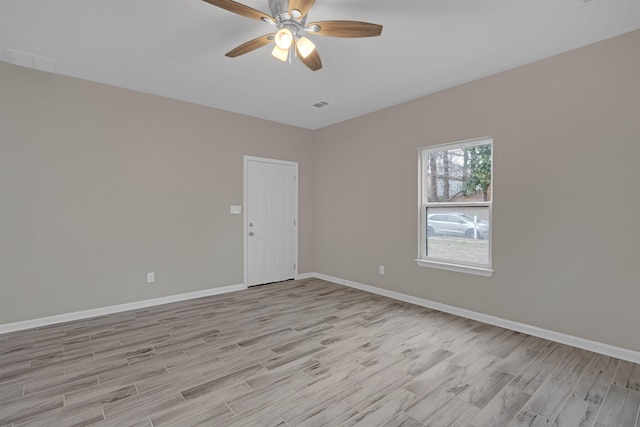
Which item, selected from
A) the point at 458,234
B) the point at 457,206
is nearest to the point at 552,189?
the point at 457,206

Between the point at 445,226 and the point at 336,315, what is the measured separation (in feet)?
5.89

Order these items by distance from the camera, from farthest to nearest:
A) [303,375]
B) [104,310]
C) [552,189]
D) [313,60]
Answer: [104,310], [552,189], [313,60], [303,375]

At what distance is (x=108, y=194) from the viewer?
3.74 m

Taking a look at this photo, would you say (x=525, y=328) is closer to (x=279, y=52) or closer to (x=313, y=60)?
(x=313, y=60)

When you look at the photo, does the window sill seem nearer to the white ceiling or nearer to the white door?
the white ceiling

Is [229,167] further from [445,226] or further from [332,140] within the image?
[445,226]

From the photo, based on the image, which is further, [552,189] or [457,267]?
[457,267]

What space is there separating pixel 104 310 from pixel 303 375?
2.83 meters

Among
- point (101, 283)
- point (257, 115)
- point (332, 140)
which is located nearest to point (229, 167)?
point (257, 115)

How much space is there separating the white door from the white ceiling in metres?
1.49

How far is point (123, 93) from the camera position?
384 centimetres

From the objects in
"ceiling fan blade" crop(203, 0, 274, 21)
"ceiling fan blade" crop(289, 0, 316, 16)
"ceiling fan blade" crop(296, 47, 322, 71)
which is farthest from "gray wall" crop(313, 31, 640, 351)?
"ceiling fan blade" crop(203, 0, 274, 21)

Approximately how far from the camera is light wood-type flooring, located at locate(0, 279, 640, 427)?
192 centimetres

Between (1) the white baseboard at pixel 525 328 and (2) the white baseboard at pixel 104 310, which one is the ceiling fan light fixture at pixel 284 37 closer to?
(1) the white baseboard at pixel 525 328
